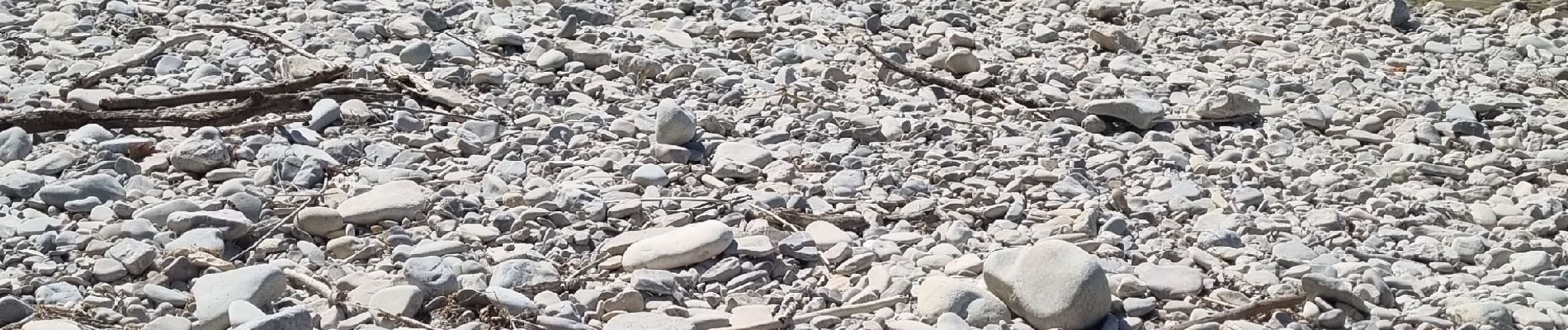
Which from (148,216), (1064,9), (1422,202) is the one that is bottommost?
(1064,9)

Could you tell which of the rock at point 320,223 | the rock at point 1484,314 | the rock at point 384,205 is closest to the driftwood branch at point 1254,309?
the rock at point 1484,314

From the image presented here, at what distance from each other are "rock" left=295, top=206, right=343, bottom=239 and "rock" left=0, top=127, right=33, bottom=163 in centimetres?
117

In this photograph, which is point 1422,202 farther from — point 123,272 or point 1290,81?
point 123,272

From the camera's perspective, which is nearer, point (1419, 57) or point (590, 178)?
point (590, 178)

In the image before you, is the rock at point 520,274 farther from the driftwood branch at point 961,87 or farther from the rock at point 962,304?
the driftwood branch at point 961,87

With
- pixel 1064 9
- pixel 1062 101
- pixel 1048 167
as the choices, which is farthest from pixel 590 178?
pixel 1064 9

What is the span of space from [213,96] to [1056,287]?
3.12m

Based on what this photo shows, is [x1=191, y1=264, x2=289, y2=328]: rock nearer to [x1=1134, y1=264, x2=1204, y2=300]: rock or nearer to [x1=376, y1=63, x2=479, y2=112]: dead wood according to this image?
[x1=376, y1=63, x2=479, y2=112]: dead wood

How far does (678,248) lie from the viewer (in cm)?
352

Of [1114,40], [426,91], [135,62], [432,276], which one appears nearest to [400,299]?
[432,276]

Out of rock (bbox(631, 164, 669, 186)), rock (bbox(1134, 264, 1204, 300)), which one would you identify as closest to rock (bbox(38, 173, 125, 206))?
rock (bbox(631, 164, 669, 186))

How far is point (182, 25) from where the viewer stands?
5844 millimetres

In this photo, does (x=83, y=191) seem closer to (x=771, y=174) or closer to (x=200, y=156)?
(x=200, y=156)

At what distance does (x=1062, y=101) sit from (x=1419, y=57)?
2270 mm
